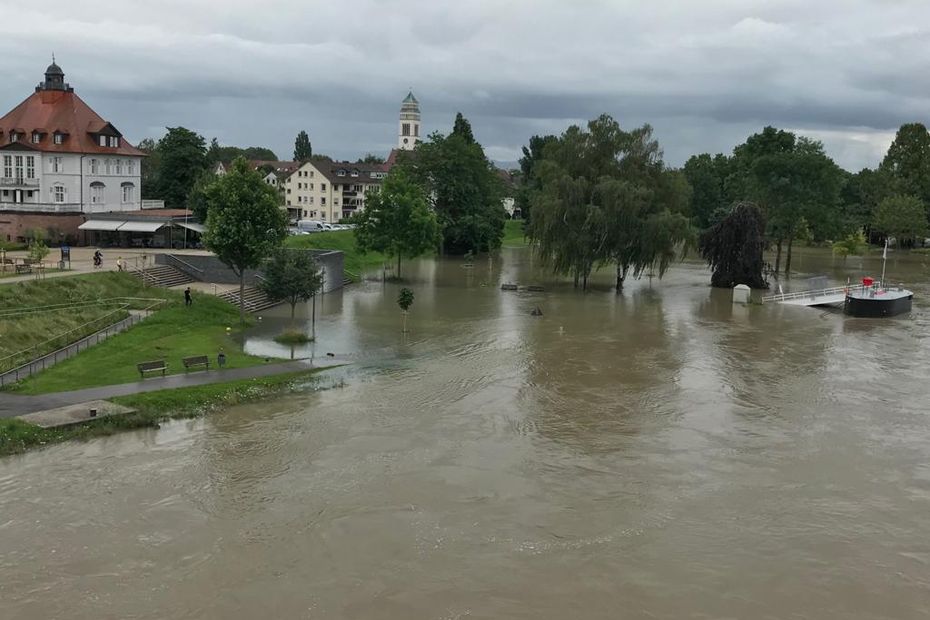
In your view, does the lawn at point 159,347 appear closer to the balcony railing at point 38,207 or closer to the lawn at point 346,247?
the balcony railing at point 38,207

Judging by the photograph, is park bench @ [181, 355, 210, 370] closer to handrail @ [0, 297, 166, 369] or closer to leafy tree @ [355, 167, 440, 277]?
handrail @ [0, 297, 166, 369]

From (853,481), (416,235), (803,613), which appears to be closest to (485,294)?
(416,235)

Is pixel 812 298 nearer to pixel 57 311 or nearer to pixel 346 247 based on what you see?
pixel 346 247

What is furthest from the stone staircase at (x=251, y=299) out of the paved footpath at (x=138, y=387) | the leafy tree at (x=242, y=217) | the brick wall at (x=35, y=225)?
the brick wall at (x=35, y=225)

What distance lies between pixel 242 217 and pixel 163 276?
10.6 metres

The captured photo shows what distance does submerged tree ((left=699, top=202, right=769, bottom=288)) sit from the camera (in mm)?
66625

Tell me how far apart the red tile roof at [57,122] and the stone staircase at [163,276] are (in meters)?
18.9

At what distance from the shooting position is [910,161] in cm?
12875

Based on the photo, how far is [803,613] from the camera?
15.8m

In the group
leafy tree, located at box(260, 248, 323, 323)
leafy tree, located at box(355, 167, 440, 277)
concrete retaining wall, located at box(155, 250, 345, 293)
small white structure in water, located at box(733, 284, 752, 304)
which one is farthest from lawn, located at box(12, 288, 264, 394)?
small white structure in water, located at box(733, 284, 752, 304)

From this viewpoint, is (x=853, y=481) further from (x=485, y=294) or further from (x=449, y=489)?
(x=485, y=294)

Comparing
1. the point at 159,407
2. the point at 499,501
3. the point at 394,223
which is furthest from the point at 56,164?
the point at 499,501

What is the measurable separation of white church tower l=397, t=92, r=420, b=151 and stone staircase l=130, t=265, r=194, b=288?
418 ft

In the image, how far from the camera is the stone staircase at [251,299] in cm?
4587
